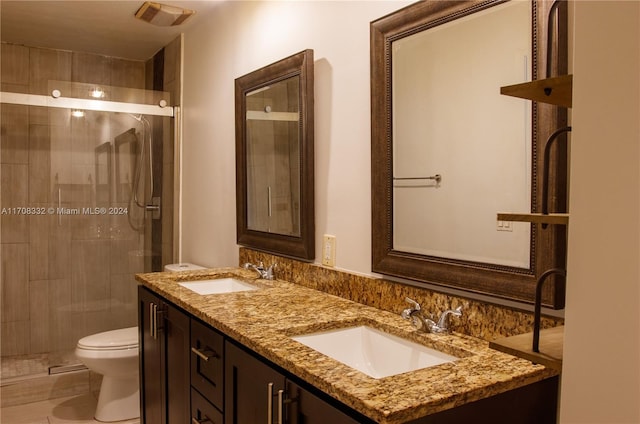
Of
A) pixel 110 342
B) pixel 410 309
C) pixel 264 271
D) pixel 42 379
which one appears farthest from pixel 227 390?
pixel 42 379

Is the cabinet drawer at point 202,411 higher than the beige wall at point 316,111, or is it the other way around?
the beige wall at point 316,111

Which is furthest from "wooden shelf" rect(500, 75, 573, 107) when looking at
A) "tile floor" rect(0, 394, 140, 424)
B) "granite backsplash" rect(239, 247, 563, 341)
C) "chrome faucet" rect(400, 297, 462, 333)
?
"tile floor" rect(0, 394, 140, 424)

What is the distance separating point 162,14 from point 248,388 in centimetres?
239

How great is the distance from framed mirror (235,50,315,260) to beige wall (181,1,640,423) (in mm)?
54

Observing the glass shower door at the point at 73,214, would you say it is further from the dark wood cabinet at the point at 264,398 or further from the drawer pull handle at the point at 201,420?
the dark wood cabinet at the point at 264,398

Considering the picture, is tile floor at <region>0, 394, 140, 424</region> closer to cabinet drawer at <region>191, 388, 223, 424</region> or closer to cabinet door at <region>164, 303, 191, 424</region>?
cabinet door at <region>164, 303, 191, 424</region>

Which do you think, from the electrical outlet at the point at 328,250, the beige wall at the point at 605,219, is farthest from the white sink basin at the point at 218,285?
the beige wall at the point at 605,219

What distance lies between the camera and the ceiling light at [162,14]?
2959 mm

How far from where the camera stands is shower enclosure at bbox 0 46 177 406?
3.29 meters

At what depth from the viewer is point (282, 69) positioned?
7.59 feet

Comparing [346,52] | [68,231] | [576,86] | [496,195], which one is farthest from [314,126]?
[68,231]

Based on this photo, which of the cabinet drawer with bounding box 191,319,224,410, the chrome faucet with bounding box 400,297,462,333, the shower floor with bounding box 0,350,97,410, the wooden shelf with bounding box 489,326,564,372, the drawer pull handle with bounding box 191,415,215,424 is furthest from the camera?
the shower floor with bounding box 0,350,97,410

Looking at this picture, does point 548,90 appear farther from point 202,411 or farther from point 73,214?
point 73,214

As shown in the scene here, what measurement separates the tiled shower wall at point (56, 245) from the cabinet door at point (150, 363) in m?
1.11
